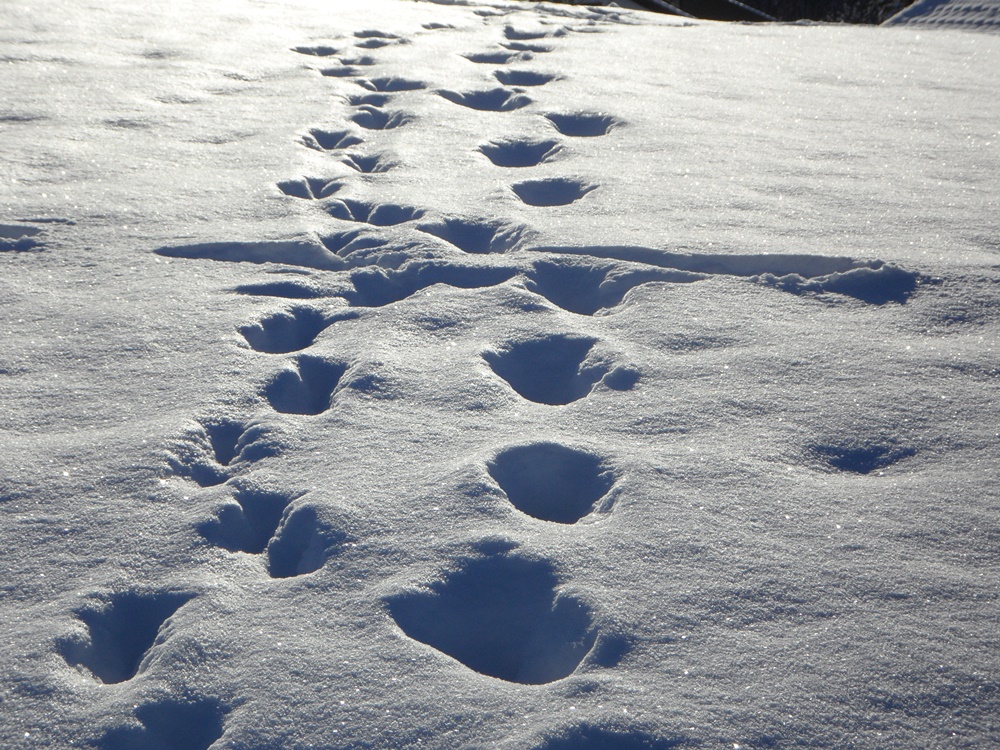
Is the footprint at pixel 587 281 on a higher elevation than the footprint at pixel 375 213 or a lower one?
lower

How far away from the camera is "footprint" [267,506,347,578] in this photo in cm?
139

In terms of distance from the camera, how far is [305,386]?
6.09 feet

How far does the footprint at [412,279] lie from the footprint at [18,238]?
89cm

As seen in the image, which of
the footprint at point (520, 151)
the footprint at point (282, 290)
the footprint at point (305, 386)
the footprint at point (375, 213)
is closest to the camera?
the footprint at point (305, 386)

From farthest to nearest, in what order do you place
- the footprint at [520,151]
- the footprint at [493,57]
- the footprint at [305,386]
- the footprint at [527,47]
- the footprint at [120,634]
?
the footprint at [527,47]
the footprint at [493,57]
the footprint at [520,151]
the footprint at [305,386]
the footprint at [120,634]

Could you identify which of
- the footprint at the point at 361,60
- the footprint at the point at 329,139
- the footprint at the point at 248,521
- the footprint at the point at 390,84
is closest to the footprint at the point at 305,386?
the footprint at the point at 248,521

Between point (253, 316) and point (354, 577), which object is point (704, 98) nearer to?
point (253, 316)


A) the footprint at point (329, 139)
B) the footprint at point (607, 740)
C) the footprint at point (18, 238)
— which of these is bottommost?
the footprint at point (607, 740)

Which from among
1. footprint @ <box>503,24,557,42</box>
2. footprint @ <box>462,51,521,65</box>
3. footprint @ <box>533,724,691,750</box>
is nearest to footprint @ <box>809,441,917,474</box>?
footprint @ <box>533,724,691,750</box>

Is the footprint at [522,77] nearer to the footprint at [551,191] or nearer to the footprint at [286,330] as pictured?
the footprint at [551,191]

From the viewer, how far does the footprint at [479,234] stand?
7.99ft

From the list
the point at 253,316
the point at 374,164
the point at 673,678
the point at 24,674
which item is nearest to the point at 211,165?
the point at 374,164

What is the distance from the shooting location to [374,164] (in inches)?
119

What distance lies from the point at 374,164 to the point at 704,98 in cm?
154
